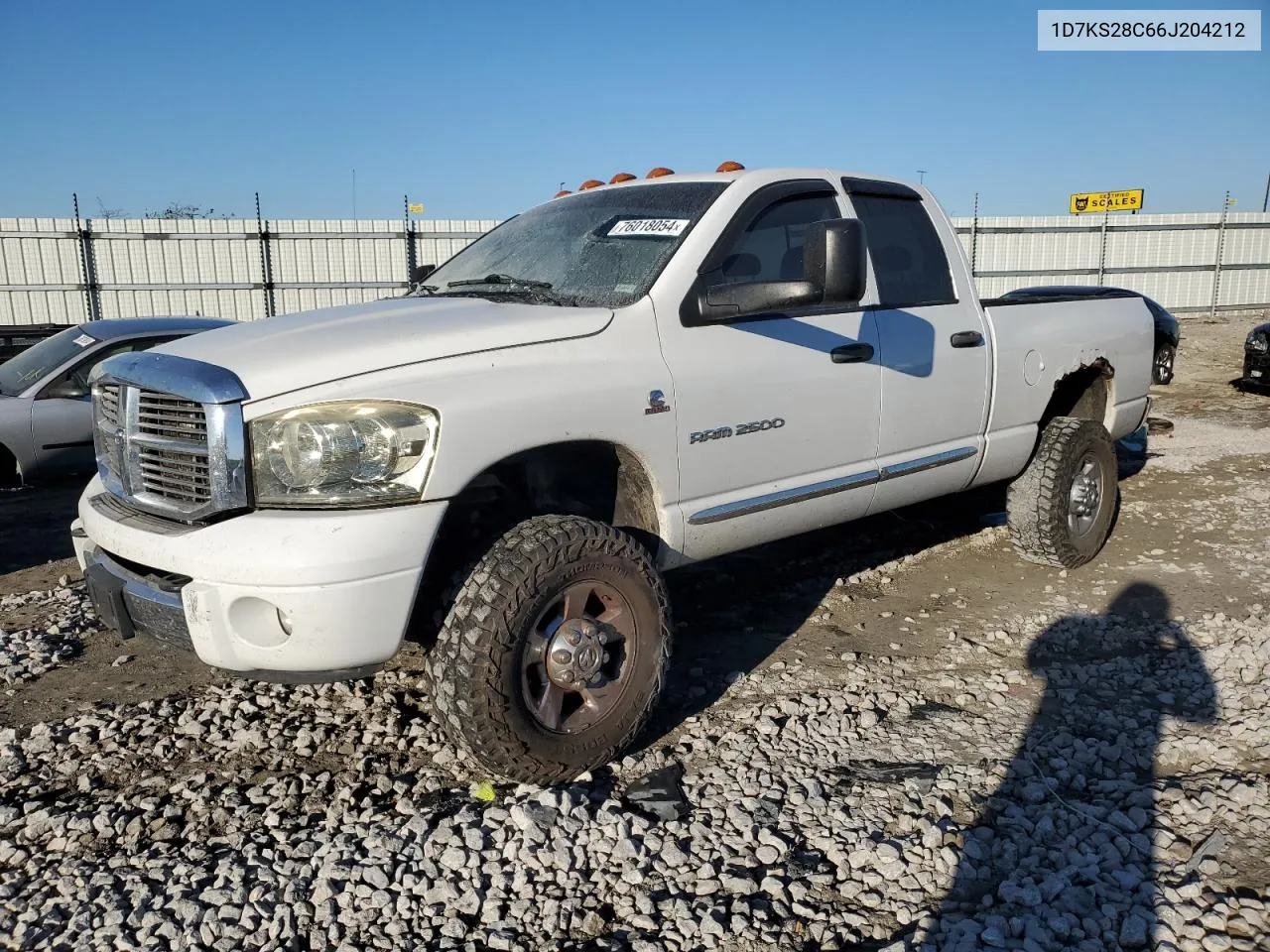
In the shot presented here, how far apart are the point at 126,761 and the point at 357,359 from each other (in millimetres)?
1669

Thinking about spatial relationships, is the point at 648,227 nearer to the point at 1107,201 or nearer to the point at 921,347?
the point at 921,347

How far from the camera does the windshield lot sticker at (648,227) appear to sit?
3627 millimetres

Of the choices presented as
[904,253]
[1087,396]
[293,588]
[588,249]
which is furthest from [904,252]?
[293,588]

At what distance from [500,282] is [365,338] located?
37.9 inches

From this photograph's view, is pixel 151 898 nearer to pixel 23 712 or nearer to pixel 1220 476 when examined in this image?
pixel 23 712

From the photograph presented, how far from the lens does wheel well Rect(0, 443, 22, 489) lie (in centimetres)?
738

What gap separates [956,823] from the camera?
2.82 metres

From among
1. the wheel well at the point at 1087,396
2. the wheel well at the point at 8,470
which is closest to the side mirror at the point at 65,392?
the wheel well at the point at 8,470

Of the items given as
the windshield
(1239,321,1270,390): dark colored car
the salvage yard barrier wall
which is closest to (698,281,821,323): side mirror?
the windshield

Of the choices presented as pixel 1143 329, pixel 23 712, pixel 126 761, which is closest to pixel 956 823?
pixel 126 761

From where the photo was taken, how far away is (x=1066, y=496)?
5.15 metres

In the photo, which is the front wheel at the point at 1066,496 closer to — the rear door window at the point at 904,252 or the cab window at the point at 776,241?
the rear door window at the point at 904,252

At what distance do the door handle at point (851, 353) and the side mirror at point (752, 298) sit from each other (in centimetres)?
38

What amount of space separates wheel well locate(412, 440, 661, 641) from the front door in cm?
18
